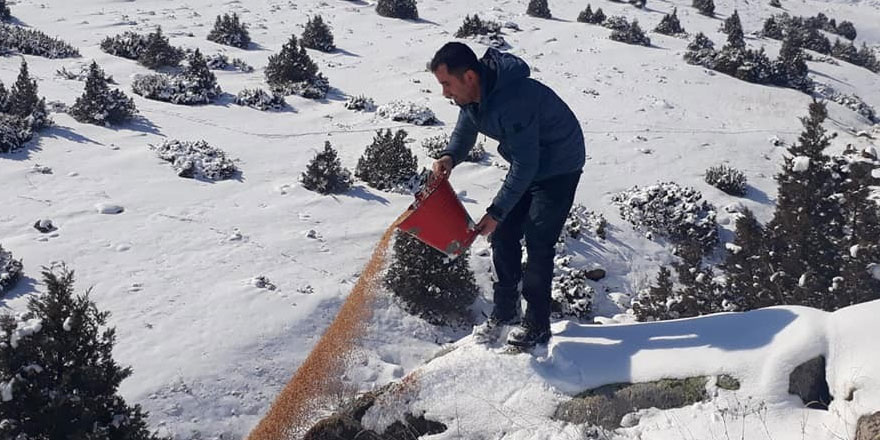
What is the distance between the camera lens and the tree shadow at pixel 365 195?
8.27m

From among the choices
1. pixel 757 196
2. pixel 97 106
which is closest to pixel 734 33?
pixel 757 196

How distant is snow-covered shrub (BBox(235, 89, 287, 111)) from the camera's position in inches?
444

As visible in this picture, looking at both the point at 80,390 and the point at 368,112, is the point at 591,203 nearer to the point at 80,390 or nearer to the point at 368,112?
the point at 368,112

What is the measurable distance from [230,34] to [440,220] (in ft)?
40.9

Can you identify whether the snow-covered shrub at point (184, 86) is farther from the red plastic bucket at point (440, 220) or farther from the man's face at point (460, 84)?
the man's face at point (460, 84)

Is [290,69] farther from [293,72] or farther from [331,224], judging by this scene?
[331,224]

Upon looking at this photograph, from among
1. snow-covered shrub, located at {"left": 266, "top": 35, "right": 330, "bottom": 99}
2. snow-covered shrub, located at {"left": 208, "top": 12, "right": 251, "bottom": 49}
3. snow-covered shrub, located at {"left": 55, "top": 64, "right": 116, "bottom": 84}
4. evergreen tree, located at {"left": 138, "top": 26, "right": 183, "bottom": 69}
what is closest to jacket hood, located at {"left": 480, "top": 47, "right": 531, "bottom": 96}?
snow-covered shrub, located at {"left": 266, "top": 35, "right": 330, "bottom": 99}

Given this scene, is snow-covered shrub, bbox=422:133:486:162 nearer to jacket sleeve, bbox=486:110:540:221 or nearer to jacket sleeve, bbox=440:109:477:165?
jacket sleeve, bbox=440:109:477:165

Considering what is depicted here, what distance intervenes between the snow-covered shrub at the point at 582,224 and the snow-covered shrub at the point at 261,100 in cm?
576

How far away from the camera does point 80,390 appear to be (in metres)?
3.32

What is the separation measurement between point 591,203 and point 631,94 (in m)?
5.53

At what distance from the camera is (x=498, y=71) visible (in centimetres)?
370

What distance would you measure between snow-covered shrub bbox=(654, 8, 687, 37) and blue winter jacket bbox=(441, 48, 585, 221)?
55.5 ft

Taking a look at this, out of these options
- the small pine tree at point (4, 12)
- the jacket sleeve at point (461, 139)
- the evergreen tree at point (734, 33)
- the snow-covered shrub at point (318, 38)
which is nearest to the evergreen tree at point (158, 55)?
the snow-covered shrub at point (318, 38)
